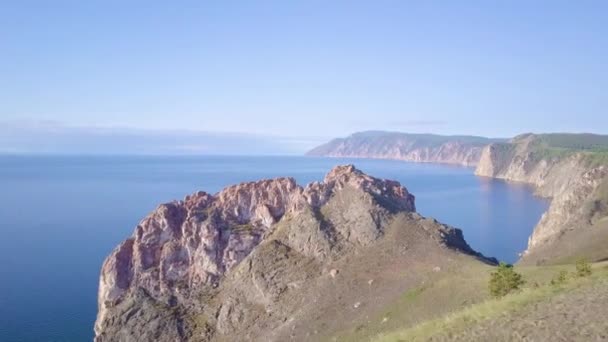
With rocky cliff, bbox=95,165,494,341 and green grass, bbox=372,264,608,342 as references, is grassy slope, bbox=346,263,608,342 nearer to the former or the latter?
green grass, bbox=372,264,608,342

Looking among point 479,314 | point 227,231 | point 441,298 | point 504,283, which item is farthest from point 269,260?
point 479,314

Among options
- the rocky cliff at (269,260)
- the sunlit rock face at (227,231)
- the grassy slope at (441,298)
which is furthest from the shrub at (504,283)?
the sunlit rock face at (227,231)

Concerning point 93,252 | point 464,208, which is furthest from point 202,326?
Answer: point 464,208

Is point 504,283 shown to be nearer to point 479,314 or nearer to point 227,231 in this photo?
point 479,314

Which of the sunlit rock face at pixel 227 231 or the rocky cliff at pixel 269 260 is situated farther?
the sunlit rock face at pixel 227 231

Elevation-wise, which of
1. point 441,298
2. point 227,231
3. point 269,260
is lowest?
point 269,260

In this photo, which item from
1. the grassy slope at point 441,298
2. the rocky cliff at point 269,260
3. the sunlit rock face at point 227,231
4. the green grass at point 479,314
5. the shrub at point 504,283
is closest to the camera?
the green grass at point 479,314

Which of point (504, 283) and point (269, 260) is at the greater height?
point (504, 283)

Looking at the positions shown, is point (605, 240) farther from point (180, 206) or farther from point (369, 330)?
point (180, 206)

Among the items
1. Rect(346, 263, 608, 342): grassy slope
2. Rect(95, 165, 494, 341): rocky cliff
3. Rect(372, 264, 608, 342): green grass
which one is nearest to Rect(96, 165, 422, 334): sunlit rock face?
Rect(95, 165, 494, 341): rocky cliff

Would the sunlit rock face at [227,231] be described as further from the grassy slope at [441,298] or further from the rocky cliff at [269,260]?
the grassy slope at [441,298]
